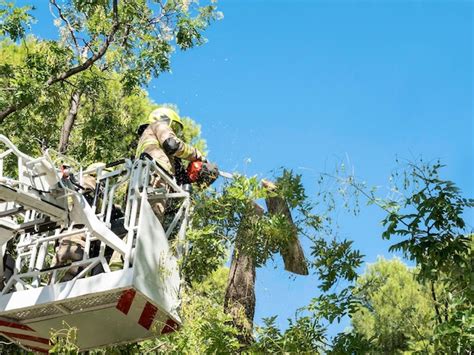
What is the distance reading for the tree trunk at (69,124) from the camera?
11922 millimetres

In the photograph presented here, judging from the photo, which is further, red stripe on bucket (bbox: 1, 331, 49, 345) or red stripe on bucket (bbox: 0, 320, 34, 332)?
red stripe on bucket (bbox: 1, 331, 49, 345)

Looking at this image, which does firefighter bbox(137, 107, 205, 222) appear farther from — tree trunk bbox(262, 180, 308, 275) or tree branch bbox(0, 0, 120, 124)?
tree branch bbox(0, 0, 120, 124)

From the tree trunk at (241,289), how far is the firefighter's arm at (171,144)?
896mm

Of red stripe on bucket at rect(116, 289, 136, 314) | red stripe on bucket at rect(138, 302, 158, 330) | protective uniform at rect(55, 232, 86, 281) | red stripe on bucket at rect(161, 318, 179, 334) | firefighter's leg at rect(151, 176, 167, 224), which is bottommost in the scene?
red stripe on bucket at rect(116, 289, 136, 314)

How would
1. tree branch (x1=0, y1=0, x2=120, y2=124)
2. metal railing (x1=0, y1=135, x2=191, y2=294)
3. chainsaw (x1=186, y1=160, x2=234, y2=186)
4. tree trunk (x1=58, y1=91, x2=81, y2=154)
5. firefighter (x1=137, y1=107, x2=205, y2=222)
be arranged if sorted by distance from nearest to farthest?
metal railing (x1=0, y1=135, x2=191, y2=294) → firefighter (x1=137, y1=107, x2=205, y2=222) → chainsaw (x1=186, y1=160, x2=234, y2=186) → tree branch (x1=0, y1=0, x2=120, y2=124) → tree trunk (x1=58, y1=91, x2=81, y2=154)

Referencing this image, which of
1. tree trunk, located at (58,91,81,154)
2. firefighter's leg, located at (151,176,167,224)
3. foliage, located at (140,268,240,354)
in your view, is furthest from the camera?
tree trunk, located at (58,91,81,154)

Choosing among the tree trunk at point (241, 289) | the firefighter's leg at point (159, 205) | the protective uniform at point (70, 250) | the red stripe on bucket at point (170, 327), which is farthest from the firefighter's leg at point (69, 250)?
the tree trunk at point (241, 289)

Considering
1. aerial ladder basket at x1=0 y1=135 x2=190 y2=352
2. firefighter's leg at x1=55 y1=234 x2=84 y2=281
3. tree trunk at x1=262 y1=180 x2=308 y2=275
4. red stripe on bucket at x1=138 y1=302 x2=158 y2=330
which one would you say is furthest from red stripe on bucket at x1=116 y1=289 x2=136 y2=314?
tree trunk at x1=262 y1=180 x2=308 y2=275

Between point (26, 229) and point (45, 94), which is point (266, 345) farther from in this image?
point (45, 94)

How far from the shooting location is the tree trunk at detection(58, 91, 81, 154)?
11.9 meters

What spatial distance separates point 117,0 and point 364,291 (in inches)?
268

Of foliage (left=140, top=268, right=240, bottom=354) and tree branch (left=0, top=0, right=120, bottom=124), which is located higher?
tree branch (left=0, top=0, right=120, bottom=124)

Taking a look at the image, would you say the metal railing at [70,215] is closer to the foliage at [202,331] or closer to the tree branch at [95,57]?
the foliage at [202,331]

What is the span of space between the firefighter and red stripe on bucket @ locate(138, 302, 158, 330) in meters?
1.09
